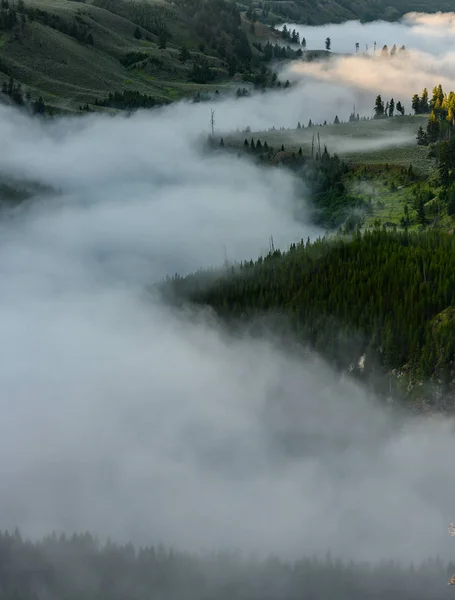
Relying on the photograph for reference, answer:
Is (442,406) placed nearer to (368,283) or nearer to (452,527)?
(368,283)

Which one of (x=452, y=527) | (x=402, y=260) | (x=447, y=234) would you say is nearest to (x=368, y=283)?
(x=402, y=260)

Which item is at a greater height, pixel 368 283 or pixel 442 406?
pixel 368 283

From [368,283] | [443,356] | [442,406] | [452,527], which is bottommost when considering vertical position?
[442,406]

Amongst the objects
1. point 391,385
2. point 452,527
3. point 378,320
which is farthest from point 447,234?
point 452,527

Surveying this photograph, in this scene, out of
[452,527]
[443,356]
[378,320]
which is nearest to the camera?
[452,527]

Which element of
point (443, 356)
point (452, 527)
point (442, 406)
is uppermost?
point (452, 527)

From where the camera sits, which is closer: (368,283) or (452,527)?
(452,527)

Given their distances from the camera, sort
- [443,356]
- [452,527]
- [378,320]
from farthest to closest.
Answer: [378,320] → [443,356] → [452,527]

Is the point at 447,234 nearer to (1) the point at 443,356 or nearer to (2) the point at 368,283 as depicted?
(2) the point at 368,283

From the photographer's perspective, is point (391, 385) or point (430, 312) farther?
point (391, 385)
